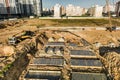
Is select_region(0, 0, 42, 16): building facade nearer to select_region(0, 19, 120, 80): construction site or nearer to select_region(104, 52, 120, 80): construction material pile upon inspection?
select_region(0, 19, 120, 80): construction site

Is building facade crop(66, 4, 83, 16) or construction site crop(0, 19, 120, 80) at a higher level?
building facade crop(66, 4, 83, 16)

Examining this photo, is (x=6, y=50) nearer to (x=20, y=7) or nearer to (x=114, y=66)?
(x=114, y=66)

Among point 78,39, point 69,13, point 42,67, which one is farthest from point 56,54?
point 69,13

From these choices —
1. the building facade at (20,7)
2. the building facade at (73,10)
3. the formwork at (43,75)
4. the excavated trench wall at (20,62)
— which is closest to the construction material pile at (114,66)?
the formwork at (43,75)

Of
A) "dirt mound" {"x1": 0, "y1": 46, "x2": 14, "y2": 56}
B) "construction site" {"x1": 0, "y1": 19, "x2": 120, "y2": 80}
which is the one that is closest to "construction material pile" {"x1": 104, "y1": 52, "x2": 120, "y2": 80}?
"construction site" {"x1": 0, "y1": 19, "x2": 120, "y2": 80}

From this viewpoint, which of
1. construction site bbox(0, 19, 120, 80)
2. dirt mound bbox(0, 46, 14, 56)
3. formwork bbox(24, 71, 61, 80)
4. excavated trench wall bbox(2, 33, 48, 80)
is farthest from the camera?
dirt mound bbox(0, 46, 14, 56)

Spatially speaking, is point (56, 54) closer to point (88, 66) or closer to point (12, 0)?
point (88, 66)

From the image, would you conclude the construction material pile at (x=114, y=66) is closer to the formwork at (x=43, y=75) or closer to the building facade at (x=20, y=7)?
the formwork at (x=43, y=75)

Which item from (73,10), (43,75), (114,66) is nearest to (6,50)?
(43,75)

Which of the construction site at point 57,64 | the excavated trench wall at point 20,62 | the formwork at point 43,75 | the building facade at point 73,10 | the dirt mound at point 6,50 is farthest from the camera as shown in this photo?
the building facade at point 73,10

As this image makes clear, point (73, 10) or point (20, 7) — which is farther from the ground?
point (20, 7)

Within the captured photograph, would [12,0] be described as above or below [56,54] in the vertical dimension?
above
